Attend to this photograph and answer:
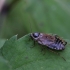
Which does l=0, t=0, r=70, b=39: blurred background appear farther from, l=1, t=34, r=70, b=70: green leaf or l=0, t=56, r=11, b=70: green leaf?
l=0, t=56, r=11, b=70: green leaf

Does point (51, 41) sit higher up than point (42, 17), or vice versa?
point (51, 41)

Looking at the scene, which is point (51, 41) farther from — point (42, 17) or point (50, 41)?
point (42, 17)

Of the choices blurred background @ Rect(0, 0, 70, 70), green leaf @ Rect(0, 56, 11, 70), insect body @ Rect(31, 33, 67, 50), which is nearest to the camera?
green leaf @ Rect(0, 56, 11, 70)

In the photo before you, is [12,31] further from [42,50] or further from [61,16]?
[42,50]

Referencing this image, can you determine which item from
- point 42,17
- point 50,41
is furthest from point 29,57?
point 42,17

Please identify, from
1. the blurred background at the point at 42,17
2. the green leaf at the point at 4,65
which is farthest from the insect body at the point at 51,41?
the blurred background at the point at 42,17

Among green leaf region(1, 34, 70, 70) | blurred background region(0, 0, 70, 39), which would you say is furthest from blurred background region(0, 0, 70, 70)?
green leaf region(1, 34, 70, 70)

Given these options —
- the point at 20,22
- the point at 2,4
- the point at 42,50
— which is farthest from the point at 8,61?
the point at 20,22
